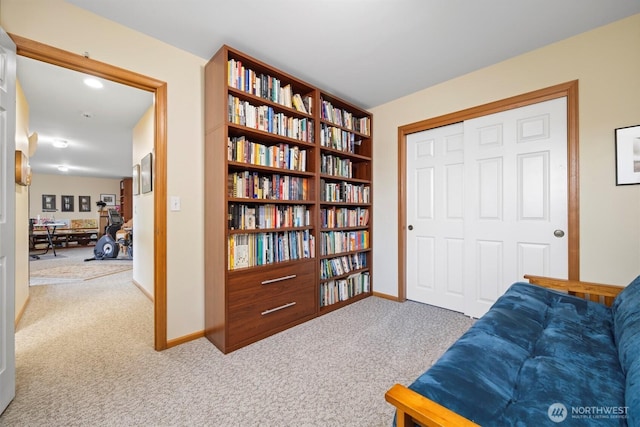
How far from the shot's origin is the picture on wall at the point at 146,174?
309 cm

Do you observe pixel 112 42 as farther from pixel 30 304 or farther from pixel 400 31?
pixel 30 304

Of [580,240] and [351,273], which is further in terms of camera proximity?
[351,273]

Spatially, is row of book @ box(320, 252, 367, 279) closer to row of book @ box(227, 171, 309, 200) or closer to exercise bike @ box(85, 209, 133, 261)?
row of book @ box(227, 171, 309, 200)

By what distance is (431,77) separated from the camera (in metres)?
2.68

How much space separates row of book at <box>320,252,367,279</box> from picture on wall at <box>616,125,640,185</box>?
2299 millimetres

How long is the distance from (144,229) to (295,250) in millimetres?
2311

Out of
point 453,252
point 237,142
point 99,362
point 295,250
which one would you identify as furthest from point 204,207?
point 453,252

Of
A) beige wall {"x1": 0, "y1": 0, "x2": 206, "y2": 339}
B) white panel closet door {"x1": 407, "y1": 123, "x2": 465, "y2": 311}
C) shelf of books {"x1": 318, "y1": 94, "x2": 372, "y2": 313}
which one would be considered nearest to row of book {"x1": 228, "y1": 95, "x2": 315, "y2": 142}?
shelf of books {"x1": 318, "y1": 94, "x2": 372, "y2": 313}

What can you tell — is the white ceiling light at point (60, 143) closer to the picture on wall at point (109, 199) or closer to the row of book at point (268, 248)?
the row of book at point (268, 248)

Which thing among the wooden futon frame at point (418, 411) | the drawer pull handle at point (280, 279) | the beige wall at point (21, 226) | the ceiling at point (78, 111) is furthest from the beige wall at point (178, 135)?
the wooden futon frame at point (418, 411)

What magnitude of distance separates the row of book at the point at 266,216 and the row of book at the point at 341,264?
530 mm

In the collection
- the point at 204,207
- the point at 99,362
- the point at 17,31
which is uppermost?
the point at 17,31

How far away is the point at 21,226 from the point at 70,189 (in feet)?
28.5

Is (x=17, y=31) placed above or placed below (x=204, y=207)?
above
